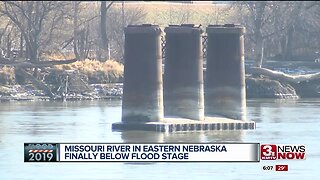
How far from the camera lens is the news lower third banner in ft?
177

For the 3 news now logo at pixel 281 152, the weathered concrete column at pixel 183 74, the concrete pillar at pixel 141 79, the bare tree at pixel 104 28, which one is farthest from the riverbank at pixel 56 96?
the 3 news now logo at pixel 281 152

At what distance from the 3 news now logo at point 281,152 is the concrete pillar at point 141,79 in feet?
39.3

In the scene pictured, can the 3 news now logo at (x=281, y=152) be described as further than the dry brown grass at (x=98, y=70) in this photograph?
No

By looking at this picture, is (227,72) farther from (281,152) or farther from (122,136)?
(281,152)

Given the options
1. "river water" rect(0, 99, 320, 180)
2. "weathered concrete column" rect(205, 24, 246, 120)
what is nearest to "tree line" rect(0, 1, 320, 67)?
"river water" rect(0, 99, 320, 180)

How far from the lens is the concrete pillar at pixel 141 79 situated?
2869 inches

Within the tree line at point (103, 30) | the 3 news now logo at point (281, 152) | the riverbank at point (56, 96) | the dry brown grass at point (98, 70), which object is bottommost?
the 3 news now logo at point (281, 152)

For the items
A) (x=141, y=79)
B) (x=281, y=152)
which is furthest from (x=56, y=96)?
(x=281, y=152)

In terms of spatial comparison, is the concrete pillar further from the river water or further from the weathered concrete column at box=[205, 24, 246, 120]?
the weathered concrete column at box=[205, 24, 246, 120]

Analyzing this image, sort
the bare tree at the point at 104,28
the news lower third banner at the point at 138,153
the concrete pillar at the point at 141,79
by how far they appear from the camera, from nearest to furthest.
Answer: the news lower third banner at the point at 138,153 → the concrete pillar at the point at 141,79 → the bare tree at the point at 104,28

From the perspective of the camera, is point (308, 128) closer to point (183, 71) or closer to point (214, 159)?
point (183, 71)

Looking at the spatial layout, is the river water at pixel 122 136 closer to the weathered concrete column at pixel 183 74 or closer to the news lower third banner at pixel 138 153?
the news lower third banner at pixel 138 153

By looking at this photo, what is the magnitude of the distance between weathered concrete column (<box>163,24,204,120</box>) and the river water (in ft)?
6.80

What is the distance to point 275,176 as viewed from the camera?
57312 mm
